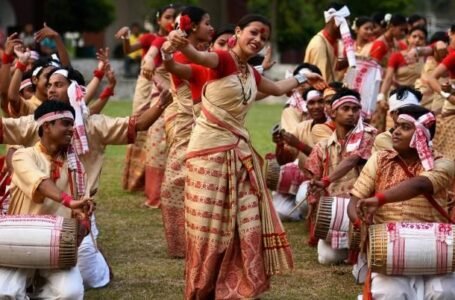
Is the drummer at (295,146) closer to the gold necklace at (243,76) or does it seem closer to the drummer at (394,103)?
the drummer at (394,103)

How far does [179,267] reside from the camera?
8.02m

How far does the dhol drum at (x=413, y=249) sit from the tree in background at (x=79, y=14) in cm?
2563

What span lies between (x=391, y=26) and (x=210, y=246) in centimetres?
641

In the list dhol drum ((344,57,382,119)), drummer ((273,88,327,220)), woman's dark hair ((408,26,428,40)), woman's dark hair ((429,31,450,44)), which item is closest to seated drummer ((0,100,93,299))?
drummer ((273,88,327,220))

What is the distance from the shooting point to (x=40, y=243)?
247 inches

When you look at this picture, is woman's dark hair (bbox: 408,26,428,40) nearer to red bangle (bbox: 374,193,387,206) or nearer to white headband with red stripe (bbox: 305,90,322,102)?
white headband with red stripe (bbox: 305,90,322,102)

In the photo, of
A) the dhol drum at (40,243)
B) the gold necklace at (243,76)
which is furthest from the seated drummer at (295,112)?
the dhol drum at (40,243)

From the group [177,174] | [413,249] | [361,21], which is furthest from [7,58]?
[361,21]

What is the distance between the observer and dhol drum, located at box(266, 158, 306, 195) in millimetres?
10016

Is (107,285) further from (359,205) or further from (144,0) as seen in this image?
(144,0)

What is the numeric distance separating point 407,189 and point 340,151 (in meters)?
2.19

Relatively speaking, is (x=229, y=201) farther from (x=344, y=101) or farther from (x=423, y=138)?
(x=344, y=101)

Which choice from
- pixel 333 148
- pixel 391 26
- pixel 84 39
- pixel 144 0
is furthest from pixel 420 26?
pixel 84 39

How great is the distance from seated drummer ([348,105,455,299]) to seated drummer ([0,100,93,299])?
5.42 feet
